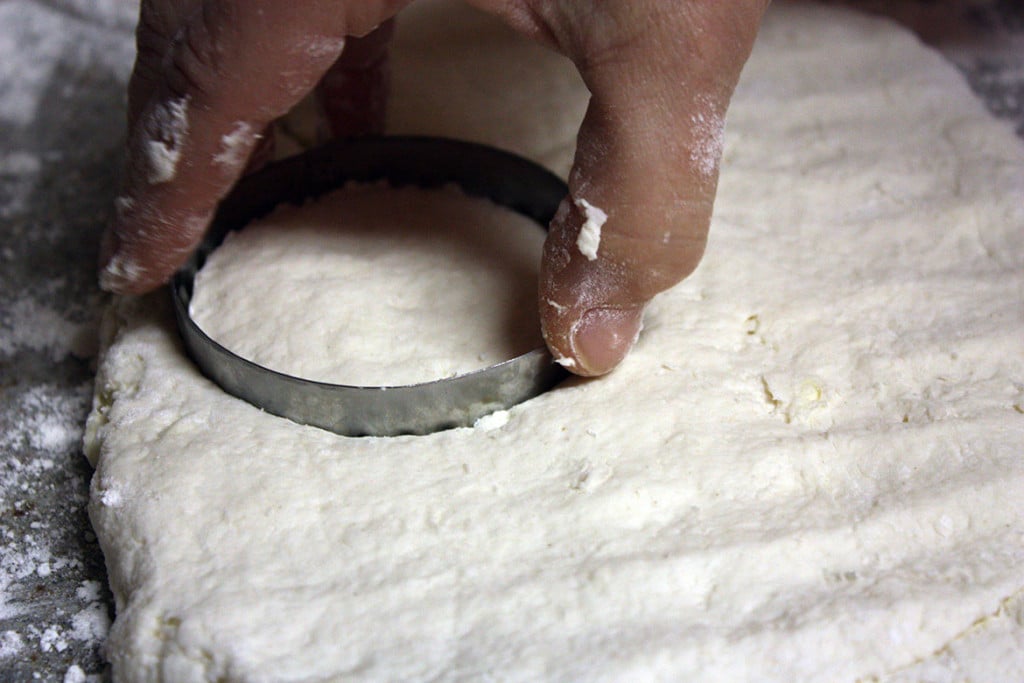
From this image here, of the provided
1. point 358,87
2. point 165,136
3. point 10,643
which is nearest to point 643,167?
point 165,136

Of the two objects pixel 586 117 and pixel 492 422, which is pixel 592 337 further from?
pixel 586 117

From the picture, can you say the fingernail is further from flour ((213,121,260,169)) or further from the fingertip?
flour ((213,121,260,169))

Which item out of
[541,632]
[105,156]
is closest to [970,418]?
[541,632]

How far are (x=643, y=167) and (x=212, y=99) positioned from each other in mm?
581

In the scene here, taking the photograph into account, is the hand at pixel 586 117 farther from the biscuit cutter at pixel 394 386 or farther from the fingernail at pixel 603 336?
the biscuit cutter at pixel 394 386

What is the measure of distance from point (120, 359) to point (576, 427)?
0.77m

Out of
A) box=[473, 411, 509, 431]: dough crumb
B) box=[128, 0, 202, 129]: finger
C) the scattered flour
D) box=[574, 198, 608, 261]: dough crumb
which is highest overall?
box=[128, 0, 202, 129]: finger

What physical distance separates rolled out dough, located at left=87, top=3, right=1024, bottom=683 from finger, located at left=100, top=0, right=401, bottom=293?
27cm

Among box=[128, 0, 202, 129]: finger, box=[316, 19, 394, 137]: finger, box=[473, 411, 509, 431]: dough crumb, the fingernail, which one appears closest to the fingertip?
the fingernail

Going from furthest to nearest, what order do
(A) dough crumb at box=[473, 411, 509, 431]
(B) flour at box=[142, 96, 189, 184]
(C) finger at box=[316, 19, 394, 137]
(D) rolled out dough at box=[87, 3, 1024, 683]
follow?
(C) finger at box=[316, 19, 394, 137]
(A) dough crumb at box=[473, 411, 509, 431]
(B) flour at box=[142, 96, 189, 184]
(D) rolled out dough at box=[87, 3, 1024, 683]

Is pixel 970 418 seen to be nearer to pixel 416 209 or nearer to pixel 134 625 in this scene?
pixel 416 209

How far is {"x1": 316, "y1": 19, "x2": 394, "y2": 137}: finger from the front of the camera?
1.84 m

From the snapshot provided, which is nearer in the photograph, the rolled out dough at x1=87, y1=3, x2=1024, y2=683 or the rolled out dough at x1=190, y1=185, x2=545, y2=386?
the rolled out dough at x1=87, y1=3, x2=1024, y2=683

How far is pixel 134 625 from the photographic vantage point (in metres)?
1.16
